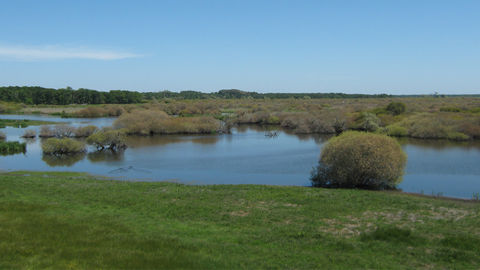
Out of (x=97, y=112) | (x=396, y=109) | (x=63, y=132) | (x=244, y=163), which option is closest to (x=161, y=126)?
(x=63, y=132)

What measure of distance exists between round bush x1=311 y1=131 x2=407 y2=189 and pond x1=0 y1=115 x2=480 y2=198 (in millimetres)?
1304

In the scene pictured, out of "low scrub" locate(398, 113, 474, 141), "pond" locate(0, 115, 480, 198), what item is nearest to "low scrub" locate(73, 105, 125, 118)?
"pond" locate(0, 115, 480, 198)

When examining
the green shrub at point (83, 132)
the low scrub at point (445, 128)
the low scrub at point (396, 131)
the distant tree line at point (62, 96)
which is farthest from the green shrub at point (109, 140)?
the distant tree line at point (62, 96)

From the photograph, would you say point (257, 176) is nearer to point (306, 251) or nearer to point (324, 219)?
point (324, 219)

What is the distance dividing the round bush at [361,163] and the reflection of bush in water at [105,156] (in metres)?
19.6

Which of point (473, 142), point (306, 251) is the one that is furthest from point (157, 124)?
point (306, 251)

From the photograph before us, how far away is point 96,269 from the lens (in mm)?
9008

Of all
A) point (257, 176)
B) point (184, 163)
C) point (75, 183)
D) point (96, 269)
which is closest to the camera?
point (96, 269)

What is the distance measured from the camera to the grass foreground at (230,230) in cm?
975

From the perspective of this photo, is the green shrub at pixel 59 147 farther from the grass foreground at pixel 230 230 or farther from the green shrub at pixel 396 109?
the green shrub at pixel 396 109

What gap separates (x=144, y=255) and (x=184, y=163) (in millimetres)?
22877

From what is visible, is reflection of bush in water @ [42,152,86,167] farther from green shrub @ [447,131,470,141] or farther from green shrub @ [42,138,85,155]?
green shrub @ [447,131,470,141]

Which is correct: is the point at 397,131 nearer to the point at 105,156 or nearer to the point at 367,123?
the point at 367,123

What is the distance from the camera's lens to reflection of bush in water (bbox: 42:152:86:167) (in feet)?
109
